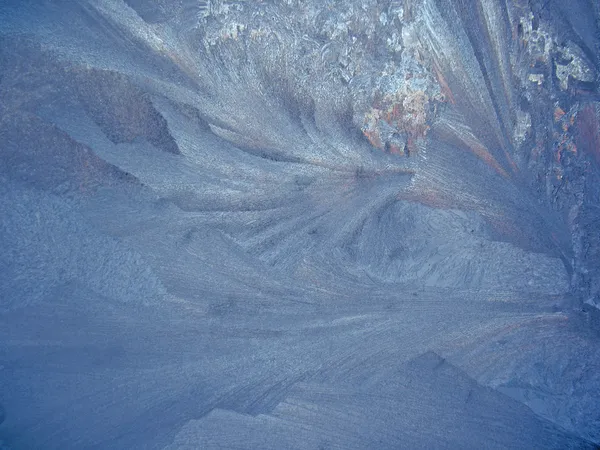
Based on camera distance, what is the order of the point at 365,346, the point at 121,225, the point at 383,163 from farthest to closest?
the point at 383,163
the point at 121,225
the point at 365,346

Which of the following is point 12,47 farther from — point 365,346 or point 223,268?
point 365,346

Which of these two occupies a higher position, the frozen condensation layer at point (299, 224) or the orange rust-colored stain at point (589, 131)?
the orange rust-colored stain at point (589, 131)

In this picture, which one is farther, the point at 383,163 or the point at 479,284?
the point at 383,163

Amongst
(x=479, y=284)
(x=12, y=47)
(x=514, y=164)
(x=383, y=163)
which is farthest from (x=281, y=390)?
(x=12, y=47)

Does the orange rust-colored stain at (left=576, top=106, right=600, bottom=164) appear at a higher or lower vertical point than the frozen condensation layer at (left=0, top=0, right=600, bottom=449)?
higher

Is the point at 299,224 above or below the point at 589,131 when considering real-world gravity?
below

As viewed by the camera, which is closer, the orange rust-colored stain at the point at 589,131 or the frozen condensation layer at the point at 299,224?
the frozen condensation layer at the point at 299,224

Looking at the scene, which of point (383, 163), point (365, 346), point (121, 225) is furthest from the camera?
point (383, 163)

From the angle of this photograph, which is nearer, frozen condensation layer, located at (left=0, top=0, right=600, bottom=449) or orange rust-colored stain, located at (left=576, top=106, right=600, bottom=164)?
frozen condensation layer, located at (left=0, top=0, right=600, bottom=449)
